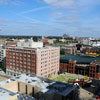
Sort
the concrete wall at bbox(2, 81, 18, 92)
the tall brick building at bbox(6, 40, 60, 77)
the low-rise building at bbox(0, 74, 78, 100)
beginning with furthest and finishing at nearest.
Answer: the tall brick building at bbox(6, 40, 60, 77) → the concrete wall at bbox(2, 81, 18, 92) → the low-rise building at bbox(0, 74, 78, 100)

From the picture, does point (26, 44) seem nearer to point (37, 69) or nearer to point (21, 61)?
point (21, 61)

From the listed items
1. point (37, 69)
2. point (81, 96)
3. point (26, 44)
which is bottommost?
point (81, 96)

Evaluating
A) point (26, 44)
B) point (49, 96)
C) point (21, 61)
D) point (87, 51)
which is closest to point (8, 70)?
point (21, 61)

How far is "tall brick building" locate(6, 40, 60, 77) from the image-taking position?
207 feet

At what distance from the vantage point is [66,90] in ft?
109

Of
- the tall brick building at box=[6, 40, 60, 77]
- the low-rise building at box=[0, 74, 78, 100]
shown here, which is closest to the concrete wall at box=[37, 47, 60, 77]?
the tall brick building at box=[6, 40, 60, 77]

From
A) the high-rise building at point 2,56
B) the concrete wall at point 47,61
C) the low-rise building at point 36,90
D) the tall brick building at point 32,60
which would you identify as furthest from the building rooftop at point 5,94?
the high-rise building at point 2,56

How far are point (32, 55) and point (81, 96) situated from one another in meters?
30.2

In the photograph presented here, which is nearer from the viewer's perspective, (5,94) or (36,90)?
(5,94)

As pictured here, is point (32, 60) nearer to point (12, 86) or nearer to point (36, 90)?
point (12, 86)

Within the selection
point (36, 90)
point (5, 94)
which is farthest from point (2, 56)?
point (5, 94)

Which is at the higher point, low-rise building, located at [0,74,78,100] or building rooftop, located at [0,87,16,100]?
building rooftop, located at [0,87,16,100]

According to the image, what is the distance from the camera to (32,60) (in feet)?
209

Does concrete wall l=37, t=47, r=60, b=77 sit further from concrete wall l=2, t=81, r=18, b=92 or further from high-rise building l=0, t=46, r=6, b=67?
high-rise building l=0, t=46, r=6, b=67
